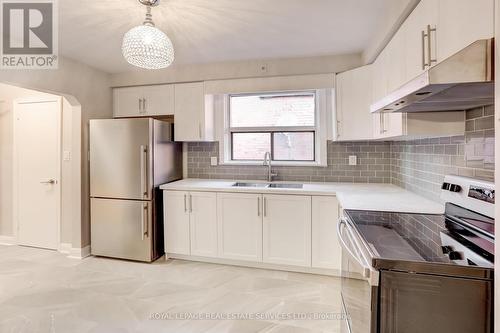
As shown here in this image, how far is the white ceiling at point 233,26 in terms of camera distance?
6.45 ft

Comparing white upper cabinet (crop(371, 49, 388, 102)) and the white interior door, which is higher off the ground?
white upper cabinet (crop(371, 49, 388, 102))

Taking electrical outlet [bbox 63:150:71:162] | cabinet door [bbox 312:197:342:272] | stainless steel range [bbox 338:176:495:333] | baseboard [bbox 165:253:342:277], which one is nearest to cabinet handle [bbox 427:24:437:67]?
stainless steel range [bbox 338:176:495:333]

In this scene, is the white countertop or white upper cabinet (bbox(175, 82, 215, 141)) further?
white upper cabinet (bbox(175, 82, 215, 141))

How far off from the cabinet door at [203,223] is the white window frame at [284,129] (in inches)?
29.0

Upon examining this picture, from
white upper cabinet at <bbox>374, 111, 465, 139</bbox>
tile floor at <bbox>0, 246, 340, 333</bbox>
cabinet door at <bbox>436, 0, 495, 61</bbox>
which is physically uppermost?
cabinet door at <bbox>436, 0, 495, 61</bbox>

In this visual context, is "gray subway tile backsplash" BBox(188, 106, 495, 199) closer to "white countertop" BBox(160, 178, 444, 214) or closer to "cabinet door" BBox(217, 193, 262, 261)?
"white countertop" BBox(160, 178, 444, 214)

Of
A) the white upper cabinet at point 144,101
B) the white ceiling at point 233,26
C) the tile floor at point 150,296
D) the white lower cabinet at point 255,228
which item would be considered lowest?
the tile floor at point 150,296

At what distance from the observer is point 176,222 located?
9.98 feet

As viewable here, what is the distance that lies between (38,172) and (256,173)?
2908 mm

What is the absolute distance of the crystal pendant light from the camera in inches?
70.6

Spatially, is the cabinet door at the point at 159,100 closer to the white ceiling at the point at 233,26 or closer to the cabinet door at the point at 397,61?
the white ceiling at the point at 233,26

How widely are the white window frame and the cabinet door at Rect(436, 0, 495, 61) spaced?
6.07ft

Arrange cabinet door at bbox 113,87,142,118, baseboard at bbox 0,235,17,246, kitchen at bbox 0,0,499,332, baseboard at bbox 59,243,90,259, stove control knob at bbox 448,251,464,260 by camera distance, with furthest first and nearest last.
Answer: baseboard at bbox 0,235,17,246 < cabinet door at bbox 113,87,142,118 < baseboard at bbox 59,243,90,259 < kitchen at bbox 0,0,499,332 < stove control knob at bbox 448,251,464,260

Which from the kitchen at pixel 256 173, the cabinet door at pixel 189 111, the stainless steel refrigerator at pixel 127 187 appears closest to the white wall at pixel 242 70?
the kitchen at pixel 256 173
